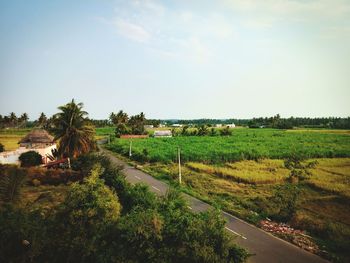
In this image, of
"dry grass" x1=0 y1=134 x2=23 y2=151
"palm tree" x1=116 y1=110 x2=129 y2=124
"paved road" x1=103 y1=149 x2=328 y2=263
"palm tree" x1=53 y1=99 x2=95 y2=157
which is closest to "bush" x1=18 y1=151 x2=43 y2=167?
"palm tree" x1=53 y1=99 x2=95 y2=157

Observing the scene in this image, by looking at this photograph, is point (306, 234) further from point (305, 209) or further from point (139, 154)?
point (139, 154)

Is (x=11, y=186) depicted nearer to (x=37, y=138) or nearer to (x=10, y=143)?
(x=37, y=138)

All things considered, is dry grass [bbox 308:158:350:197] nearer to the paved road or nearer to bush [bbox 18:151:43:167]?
the paved road

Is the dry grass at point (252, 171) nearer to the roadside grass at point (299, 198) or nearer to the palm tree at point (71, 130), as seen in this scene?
the roadside grass at point (299, 198)

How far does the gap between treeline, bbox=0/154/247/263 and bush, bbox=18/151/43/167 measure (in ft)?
92.3

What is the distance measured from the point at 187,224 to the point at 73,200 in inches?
171

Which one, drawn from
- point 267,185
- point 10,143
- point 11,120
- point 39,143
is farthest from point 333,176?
point 11,120

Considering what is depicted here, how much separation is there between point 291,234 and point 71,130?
26.3 meters

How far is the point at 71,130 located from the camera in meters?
33.8

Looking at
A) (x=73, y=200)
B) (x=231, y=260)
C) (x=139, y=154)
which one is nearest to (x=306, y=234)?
(x=231, y=260)

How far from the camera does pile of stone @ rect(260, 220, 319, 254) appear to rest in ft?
50.4

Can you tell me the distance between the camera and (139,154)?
4838 centimetres

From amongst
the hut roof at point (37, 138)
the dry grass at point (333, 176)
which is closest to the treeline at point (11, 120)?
the hut roof at point (37, 138)

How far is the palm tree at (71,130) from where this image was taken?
33.9 m
